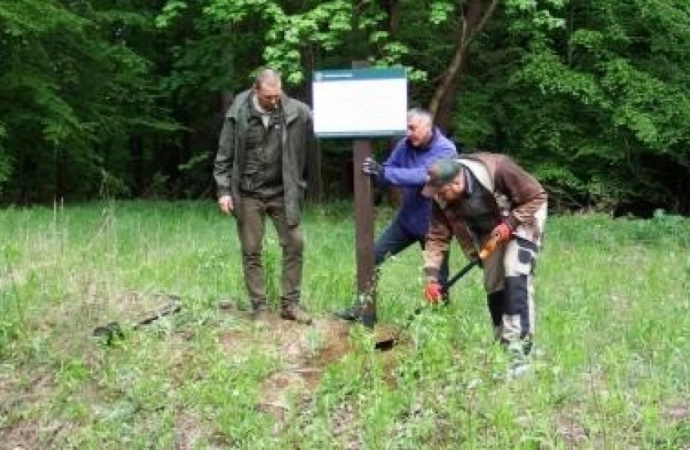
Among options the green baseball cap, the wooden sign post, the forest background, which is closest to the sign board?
the wooden sign post

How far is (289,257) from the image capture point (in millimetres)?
7297

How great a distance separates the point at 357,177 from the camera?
22.8ft

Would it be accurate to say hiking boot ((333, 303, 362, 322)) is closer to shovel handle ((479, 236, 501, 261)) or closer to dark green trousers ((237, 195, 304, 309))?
dark green trousers ((237, 195, 304, 309))

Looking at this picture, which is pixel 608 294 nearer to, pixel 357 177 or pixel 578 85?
pixel 357 177

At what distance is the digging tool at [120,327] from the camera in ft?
21.5

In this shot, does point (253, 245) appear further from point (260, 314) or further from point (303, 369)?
point (303, 369)

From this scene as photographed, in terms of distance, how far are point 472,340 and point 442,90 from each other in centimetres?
1340

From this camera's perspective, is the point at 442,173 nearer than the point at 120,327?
Yes

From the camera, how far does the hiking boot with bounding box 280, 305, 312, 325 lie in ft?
23.5

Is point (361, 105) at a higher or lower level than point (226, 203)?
higher

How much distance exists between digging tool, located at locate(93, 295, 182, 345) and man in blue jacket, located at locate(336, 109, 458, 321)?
4.09ft

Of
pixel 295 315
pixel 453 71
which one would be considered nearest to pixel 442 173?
pixel 295 315

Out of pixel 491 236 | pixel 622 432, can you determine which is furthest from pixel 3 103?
pixel 622 432

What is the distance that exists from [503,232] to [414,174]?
40.5 inches
